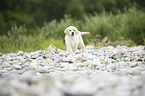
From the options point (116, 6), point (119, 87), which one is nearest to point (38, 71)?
point (119, 87)

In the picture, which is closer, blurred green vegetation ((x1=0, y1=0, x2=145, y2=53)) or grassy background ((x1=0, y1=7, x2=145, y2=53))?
grassy background ((x1=0, y1=7, x2=145, y2=53))

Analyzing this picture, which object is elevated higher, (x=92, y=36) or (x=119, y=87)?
(x=92, y=36)

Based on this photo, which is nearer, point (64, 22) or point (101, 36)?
point (101, 36)

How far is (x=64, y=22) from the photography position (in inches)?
342

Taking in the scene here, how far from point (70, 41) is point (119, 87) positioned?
244 centimetres

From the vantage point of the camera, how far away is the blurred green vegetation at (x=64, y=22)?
5233mm

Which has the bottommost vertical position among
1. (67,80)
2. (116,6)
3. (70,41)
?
(67,80)

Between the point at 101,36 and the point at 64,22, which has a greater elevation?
the point at 64,22

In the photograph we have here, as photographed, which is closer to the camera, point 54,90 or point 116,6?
point 54,90

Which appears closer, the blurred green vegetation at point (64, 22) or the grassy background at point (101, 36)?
the grassy background at point (101, 36)

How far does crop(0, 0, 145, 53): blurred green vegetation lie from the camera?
523 centimetres

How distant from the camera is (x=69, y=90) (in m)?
1.56

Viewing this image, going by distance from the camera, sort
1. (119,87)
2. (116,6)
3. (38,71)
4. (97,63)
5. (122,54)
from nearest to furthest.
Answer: (119,87)
(38,71)
(97,63)
(122,54)
(116,6)

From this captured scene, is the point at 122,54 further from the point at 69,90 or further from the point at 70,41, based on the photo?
the point at 69,90
